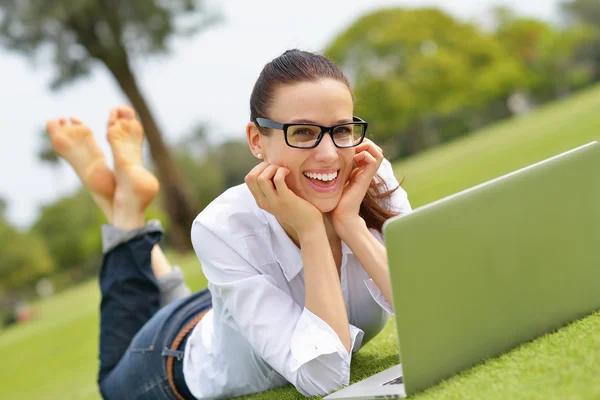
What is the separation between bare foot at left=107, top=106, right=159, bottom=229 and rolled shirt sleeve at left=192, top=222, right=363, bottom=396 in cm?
142

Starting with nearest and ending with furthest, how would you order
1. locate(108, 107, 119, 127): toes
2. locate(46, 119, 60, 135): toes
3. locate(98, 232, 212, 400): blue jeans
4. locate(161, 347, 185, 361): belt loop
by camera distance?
locate(161, 347, 185, 361): belt loop → locate(98, 232, 212, 400): blue jeans → locate(108, 107, 119, 127): toes → locate(46, 119, 60, 135): toes

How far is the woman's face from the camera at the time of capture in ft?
7.89

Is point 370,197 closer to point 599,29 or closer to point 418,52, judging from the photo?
point 418,52

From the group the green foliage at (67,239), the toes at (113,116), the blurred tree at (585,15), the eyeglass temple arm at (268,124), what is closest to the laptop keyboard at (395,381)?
the eyeglass temple arm at (268,124)

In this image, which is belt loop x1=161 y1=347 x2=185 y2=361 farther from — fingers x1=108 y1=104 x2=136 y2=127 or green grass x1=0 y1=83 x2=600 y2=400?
fingers x1=108 y1=104 x2=136 y2=127

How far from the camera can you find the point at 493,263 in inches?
74.8

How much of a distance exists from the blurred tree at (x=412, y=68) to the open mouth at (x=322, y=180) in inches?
1633

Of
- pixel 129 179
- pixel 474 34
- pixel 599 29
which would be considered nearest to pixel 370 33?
pixel 474 34

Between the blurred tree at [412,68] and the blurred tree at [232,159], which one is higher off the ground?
the blurred tree at [412,68]

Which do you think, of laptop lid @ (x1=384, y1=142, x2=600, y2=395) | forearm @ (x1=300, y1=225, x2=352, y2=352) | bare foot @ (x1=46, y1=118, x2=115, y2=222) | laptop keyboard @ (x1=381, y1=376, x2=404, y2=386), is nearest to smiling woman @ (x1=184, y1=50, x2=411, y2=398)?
forearm @ (x1=300, y1=225, x2=352, y2=352)

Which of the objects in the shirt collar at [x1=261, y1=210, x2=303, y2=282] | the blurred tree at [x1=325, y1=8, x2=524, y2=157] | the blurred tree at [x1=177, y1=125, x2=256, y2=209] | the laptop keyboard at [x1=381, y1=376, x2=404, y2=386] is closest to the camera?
the laptop keyboard at [x1=381, y1=376, x2=404, y2=386]

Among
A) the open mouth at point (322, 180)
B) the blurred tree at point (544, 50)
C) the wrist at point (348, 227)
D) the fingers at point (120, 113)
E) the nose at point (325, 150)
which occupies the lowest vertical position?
the blurred tree at point (544, 50)

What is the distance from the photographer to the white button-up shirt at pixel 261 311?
2289 mm

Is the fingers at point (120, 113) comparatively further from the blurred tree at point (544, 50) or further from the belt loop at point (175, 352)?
the blurred tree at point (544, 50)
